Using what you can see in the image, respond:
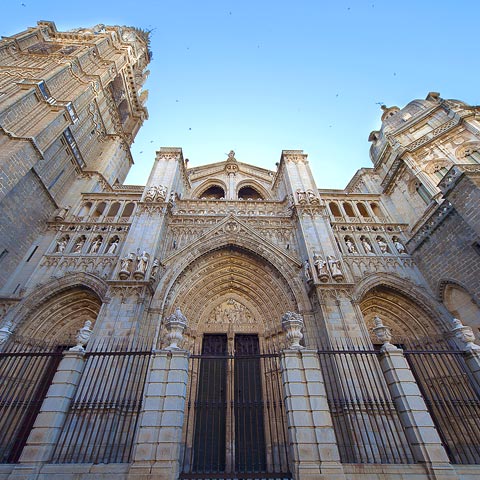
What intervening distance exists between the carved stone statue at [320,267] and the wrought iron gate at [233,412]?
11.8ft

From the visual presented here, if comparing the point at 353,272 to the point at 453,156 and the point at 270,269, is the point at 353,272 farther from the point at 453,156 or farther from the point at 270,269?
the point at 453,156

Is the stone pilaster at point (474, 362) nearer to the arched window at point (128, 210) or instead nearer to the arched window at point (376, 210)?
the arched window at point (376, 210)

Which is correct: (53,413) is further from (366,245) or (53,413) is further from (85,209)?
(366,245)

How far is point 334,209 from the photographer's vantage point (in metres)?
16.2

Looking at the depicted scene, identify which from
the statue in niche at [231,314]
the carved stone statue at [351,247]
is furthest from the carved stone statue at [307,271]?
the statue in niche at [231,314]

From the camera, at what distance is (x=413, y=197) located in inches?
583

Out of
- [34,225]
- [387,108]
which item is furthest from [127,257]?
[387,108]

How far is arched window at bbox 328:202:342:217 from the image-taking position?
15.9m

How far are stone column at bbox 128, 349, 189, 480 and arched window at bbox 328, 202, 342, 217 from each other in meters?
12.9

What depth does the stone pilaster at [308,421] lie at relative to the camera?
456cm

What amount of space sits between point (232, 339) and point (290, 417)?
621 cm

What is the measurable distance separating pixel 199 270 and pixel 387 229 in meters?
10.3

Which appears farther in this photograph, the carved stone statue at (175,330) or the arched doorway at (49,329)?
the arched doorway at (49,329)

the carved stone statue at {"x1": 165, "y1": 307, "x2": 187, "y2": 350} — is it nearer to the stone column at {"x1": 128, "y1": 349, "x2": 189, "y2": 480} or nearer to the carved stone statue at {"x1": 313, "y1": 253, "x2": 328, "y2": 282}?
the stone column at {"x1": 128, "y1": 349, "x2": 189, "y2": 480}
